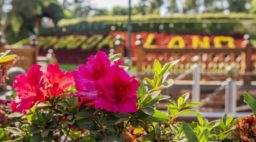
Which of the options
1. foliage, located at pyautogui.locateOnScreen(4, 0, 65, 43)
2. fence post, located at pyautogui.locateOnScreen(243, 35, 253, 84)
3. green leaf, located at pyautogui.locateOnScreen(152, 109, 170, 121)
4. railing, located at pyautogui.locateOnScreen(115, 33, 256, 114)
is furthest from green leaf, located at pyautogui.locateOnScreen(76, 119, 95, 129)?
foliage, located at pyautogui.locateOnScreen(4, 0, 65, 43)

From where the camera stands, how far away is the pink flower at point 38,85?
0.89 metres

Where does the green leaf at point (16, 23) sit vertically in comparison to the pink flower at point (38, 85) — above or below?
Answer: below

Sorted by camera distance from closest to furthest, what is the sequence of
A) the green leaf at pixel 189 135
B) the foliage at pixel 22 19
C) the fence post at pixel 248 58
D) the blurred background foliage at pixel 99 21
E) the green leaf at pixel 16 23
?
the green leaf at pixel 189 135
the fence post at pixel 248 58
the blurred background foliage at pixel 99 21
the green leaf at pixel 16 23
the foliage at pixel 22 19

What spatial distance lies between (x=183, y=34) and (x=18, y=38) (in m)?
12.0

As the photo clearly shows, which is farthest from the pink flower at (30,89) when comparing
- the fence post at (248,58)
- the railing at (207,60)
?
the fence post at (248,58)

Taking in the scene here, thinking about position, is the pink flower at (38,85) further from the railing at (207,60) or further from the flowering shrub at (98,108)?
the railing at (207,60)

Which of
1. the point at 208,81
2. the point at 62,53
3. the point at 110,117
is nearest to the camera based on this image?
the point at 110,117

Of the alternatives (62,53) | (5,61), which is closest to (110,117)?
(5,61)

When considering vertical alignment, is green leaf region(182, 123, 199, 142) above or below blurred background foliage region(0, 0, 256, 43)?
above

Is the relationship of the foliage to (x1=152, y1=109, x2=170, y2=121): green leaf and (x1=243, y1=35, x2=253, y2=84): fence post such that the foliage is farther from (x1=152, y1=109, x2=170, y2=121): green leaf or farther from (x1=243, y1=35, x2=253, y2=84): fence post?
(x1=152, y1=109, x2=170, y2=121): green leaf

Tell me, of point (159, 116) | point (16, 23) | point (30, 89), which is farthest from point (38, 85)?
point (16, 23)

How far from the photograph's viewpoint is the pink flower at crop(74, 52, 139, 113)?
0.81 m

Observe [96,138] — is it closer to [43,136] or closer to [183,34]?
[43,136]

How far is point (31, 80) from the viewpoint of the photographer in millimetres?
913
